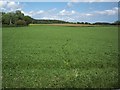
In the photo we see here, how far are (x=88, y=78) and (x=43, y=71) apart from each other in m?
1.86

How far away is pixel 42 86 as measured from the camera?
6562mm

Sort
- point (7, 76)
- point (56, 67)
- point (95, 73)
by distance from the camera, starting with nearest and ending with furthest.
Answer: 1. point (7, 76)
2. point (95, 73)
3. point (56, 67)

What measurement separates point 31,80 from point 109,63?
455 cm

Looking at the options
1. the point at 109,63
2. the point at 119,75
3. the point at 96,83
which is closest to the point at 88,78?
the point at 96,83

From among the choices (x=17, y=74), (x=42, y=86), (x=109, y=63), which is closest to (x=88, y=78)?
(x=42, y=86)

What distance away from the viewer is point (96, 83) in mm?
6957

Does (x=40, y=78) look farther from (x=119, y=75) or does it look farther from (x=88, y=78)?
(x=119, y=75)

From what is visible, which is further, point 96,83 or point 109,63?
point 109,63

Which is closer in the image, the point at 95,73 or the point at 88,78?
the point at 88,78

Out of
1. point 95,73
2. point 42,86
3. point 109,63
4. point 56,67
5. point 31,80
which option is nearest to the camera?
point 42,86

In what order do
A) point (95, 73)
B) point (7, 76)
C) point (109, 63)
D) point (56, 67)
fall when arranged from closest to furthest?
point (7, 76) < point (95, 73) < point (56, 67) < point (109, 63)

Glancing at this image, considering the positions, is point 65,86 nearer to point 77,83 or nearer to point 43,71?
point 77,83

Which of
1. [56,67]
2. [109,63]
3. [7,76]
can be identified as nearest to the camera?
[7,76]

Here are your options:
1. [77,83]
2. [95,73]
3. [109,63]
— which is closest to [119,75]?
[95,73]
